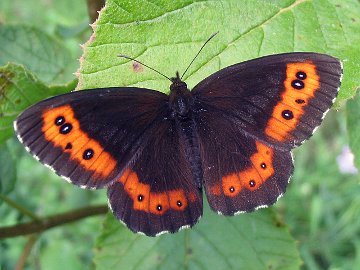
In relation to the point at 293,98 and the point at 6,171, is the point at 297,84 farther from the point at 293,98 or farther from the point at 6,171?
the point at 6,171

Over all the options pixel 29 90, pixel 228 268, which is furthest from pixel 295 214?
pixel 29 90

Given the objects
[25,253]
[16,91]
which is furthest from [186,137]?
[25,253]

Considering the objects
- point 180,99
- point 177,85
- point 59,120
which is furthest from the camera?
point 180,99

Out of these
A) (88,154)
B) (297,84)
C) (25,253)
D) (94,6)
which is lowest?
(25,253)

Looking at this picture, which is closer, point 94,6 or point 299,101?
point 299,101

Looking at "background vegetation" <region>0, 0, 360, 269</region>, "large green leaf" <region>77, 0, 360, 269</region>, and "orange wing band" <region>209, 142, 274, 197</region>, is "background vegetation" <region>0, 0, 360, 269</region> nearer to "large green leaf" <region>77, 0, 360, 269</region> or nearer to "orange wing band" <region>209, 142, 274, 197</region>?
"large green leaf" <region>77, 0, 360, 269</region>

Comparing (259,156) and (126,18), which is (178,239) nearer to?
(259,156)

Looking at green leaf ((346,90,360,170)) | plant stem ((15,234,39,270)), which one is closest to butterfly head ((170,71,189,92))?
green leaf ((346,90,360,170))
